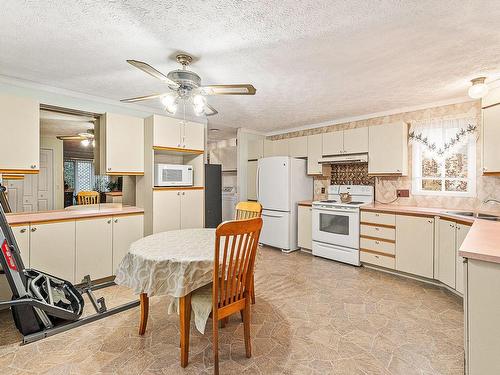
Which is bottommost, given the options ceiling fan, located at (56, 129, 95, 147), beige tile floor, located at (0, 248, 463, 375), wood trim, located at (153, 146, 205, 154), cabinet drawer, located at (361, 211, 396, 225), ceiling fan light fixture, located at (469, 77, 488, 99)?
beige tile floor, located at (0, 248, 463, 375)

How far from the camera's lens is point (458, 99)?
11.0 feet

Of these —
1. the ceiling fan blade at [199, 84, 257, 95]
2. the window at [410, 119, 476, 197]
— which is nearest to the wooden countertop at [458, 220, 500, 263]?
the ceiling fan blade at [199, 84, 257, 95]

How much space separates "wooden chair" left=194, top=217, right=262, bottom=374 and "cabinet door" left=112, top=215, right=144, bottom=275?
1.91 m

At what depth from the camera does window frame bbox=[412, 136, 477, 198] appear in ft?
10.8

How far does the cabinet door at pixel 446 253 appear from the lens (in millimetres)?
2770

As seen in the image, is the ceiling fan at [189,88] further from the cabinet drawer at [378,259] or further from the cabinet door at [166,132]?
the cabinet drawer at [378,259]

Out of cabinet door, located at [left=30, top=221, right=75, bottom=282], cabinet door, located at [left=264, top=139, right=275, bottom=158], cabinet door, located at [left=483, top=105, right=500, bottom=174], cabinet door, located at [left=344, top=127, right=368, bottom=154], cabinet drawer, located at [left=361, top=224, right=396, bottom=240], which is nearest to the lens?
cabinet door, located at [left=30, top=221, right=75, bottom=282]

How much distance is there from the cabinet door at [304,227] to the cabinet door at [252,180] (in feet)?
3.81

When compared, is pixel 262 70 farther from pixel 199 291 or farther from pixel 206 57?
pixel 199 291

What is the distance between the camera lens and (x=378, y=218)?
3520 mm

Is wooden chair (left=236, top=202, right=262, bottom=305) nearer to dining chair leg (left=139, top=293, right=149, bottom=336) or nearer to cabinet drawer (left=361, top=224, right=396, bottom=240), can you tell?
dining chair leg (left=139, top=293, right=149, bottom=336)

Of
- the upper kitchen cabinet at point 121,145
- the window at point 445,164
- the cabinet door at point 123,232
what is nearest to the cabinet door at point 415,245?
the window at point 445,164

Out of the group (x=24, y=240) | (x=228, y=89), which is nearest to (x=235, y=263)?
(x=228, y=89)

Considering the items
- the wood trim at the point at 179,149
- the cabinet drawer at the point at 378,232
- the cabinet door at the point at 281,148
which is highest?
the cabinet door at the point at 281,148
